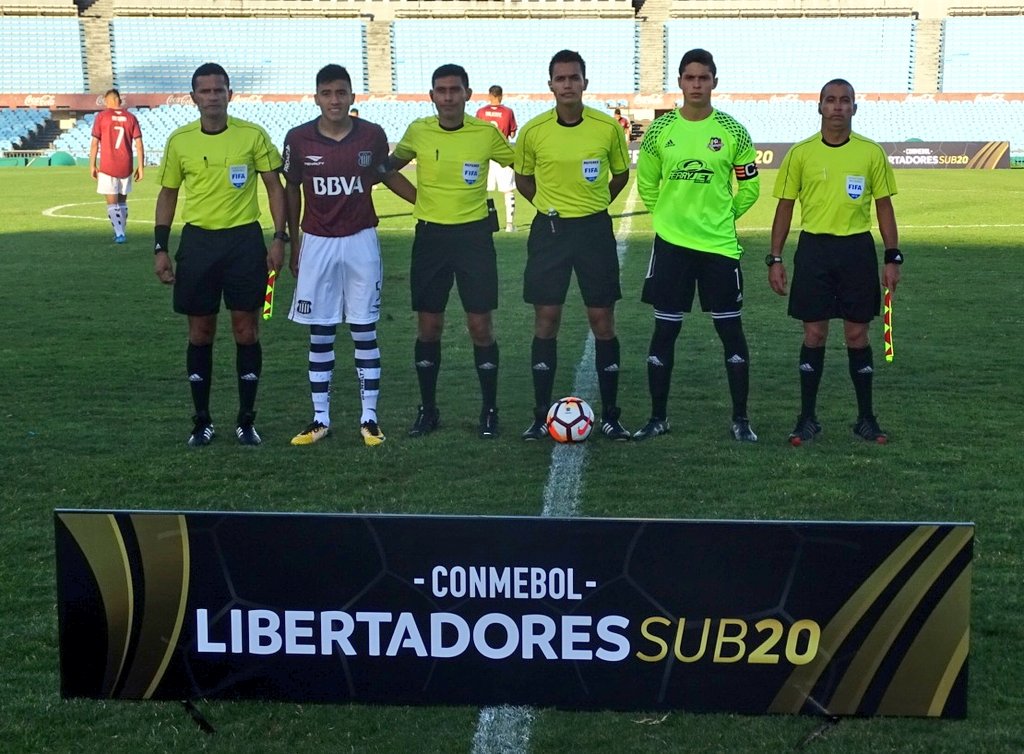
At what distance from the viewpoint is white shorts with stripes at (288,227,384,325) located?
632 centimetres

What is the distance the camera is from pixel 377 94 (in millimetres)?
44750

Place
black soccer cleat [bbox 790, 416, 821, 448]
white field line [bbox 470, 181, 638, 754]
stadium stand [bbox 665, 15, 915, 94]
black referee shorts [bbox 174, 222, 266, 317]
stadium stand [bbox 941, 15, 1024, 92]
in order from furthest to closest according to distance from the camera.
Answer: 1. stadium stand [bbox 665, 15, 915, 94]
2. stadium stand [bbox 941, 15, 1024, 92]
3. black soccer cleat [bbox 790, 416, 821, 448]
4. black referee shorts [bbox 174, 222, 266, 317]
5. white field line [bbox 470, 181, 638, 754]

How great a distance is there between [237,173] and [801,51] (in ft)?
150

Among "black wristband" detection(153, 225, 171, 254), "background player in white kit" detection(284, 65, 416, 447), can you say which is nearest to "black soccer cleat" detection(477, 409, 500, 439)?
"background player in white kit" detection(284, 65, 416, 447)

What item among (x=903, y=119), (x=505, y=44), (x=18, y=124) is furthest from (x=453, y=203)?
(x=505, y=44)

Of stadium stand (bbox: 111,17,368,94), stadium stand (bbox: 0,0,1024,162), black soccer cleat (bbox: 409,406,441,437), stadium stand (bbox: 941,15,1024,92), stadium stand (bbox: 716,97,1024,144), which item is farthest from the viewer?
stadium stand (bbox: 111,17,368,94)

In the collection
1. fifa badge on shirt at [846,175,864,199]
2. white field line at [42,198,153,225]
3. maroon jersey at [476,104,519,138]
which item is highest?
maroon jersey at [476,104,519,138]

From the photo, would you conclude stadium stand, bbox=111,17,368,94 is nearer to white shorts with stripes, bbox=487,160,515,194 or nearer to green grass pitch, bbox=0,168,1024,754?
white shorts with stripes, bbox=487,160,515,194

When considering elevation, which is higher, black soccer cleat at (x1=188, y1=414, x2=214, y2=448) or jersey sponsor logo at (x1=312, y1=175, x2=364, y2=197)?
jersey sponsor logo at (x1=312, y1=175, x2=364, y2=197)

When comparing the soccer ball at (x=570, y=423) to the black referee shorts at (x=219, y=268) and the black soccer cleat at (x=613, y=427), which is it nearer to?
the black soccer cleat at (x=613, y=427)

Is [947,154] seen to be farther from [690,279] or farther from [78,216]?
[690,279]

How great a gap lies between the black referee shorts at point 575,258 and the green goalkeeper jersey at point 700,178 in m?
0.29

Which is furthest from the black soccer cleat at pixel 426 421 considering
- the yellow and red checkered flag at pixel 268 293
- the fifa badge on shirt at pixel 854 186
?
the fifa badge on shirt at pixel 854 186

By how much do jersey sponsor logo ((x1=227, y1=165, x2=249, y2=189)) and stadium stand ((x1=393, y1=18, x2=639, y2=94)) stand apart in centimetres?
4175
